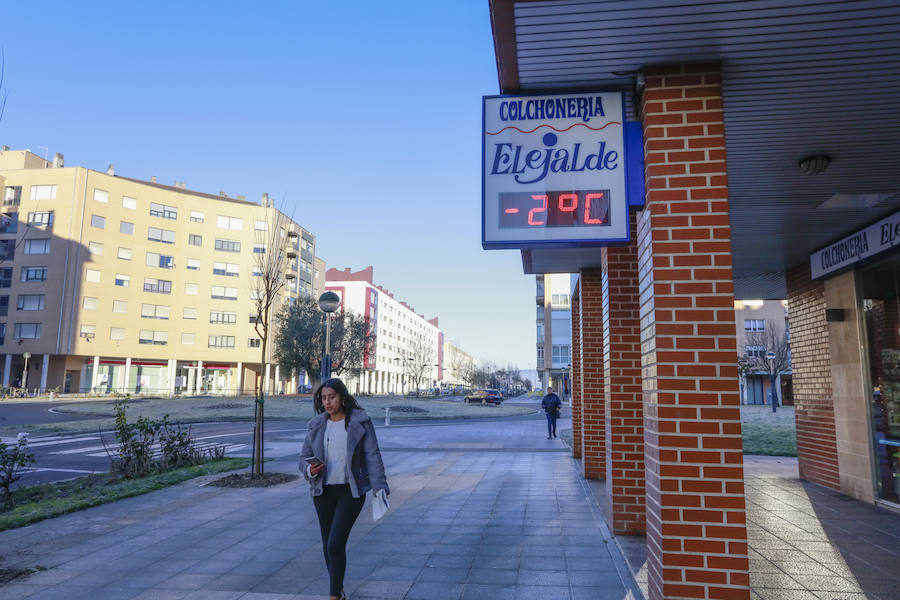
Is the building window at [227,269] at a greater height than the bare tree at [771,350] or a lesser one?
greater

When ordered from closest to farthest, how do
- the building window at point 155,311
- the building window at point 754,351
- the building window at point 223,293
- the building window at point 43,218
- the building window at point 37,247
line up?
the building window at point 37,247 < the building window at point 43,218 < the building window at point 155,311 < the building window at point 223,293 < the building window at point 754,351

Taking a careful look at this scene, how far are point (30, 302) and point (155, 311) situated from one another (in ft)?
32.4

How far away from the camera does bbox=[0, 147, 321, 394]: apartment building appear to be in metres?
49.3

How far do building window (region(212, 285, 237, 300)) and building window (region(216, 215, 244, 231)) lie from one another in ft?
21.1

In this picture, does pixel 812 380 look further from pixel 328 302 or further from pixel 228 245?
pixel 228 245

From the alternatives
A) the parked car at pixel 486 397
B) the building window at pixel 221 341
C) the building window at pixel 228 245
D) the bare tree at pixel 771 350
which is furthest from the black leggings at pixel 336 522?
the building window at pixel 228 245

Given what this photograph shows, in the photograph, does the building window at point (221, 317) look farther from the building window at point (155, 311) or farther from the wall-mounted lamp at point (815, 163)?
the wall-mounted lamp at point (815, 163)

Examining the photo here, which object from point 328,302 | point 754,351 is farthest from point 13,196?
point 754,351

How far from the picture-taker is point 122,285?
52.7 meters

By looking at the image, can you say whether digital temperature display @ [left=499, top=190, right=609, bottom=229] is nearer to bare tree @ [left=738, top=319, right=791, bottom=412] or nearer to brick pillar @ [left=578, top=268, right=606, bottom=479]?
brick pillar @ [left=578, top=268, right=606, bottom=479]

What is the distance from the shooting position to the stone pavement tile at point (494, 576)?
180 inches

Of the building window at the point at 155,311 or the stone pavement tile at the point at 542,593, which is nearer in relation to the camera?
the stone pavement tile at the point at 542,593

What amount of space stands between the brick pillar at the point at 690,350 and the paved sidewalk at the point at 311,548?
3.51 feet

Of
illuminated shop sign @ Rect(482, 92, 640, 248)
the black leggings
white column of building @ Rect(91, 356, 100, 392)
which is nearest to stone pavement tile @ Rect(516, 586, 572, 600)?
the black leggings
